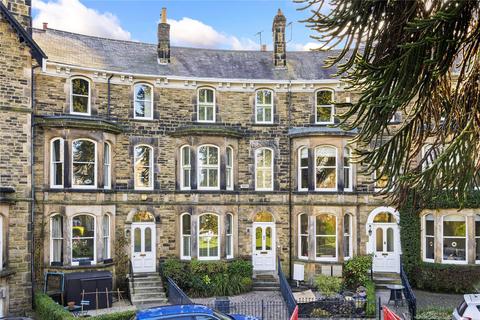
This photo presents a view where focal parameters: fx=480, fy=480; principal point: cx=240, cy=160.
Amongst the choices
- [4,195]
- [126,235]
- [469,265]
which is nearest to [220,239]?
[126,235]

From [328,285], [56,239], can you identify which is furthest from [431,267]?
[56,239]

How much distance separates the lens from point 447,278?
20906 millimetres

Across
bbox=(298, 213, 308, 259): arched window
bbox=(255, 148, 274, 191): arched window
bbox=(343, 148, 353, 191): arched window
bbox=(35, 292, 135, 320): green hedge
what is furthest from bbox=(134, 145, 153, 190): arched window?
bbox=(343, 148, 353, 191): arched window

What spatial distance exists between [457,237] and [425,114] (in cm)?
1342

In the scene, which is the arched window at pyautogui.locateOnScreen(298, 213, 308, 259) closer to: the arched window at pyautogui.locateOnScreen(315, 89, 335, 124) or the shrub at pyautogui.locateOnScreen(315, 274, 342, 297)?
the shrub at pyautogui.locateOnScreen(315, 274, 342, 297)

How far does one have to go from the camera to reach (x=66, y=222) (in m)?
19.7

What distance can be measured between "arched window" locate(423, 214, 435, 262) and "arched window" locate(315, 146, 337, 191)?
4554 mm

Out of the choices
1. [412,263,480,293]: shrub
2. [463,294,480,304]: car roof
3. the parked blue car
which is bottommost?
[412,263,480,293]: shrub

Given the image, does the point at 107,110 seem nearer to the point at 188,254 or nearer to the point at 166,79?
the point at 166,79

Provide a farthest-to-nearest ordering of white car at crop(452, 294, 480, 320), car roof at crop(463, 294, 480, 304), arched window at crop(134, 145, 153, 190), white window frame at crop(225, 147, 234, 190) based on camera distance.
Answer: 1. white window frame at crop(225, 147, 234, 190)
2. arched window at crop(134, 145, 153, 190)
3. car roof at crop(463, 294, 480, 304)
4. white car at crop(452, 294, 480, 320)

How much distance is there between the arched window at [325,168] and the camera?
22641 mm

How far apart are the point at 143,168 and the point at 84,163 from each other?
2.83 meters

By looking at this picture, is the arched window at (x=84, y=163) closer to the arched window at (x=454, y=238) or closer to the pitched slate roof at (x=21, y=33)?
the pitched slate roof at (x=21, y=33)

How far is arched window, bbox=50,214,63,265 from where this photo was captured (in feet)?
64.6
